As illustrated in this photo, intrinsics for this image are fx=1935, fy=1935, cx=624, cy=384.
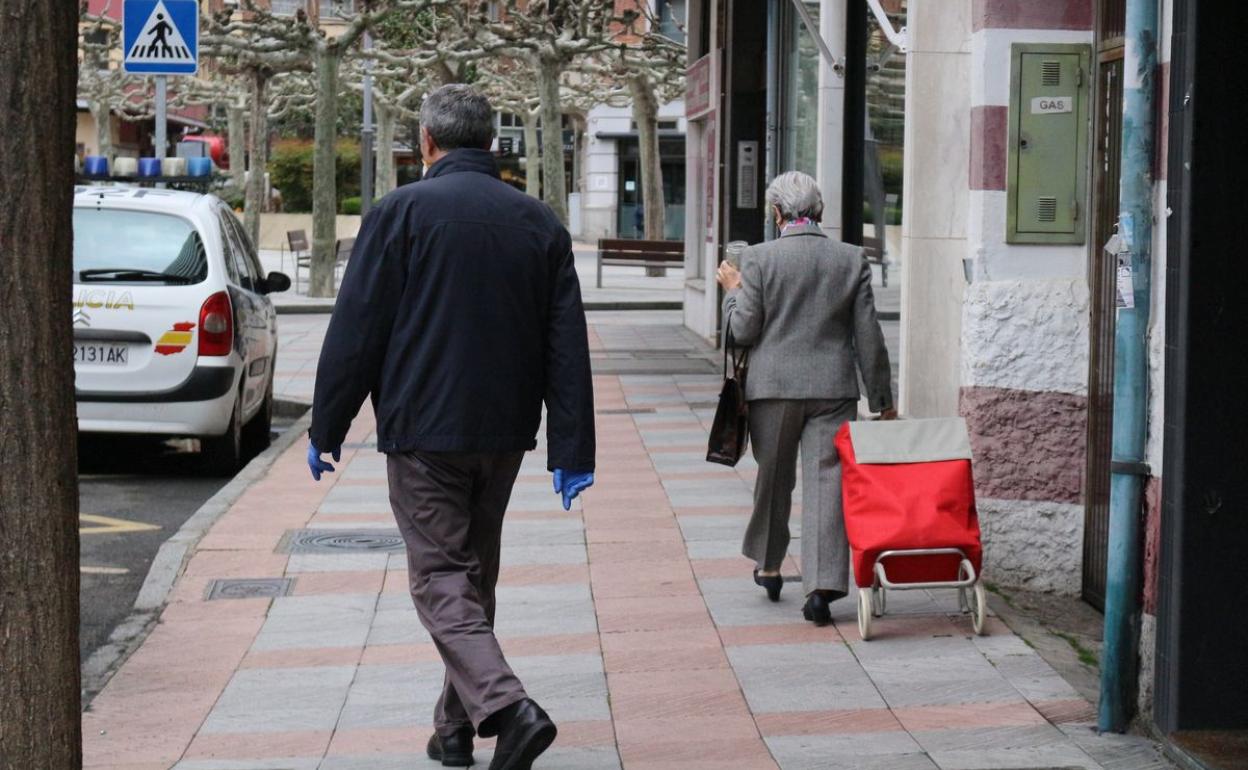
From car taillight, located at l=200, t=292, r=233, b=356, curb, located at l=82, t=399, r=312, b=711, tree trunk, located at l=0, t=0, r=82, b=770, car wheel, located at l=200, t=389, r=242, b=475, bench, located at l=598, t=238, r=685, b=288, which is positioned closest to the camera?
tree trunk, located at l=0, t=0, r=82, b=770

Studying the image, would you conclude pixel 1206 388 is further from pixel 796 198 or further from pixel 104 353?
pixel 104 353

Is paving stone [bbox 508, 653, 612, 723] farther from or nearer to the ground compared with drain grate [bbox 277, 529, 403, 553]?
nearer to the ground

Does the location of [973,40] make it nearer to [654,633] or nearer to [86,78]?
[654,633]

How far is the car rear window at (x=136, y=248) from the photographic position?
11.3 meters

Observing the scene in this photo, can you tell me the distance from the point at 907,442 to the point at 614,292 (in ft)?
84.4

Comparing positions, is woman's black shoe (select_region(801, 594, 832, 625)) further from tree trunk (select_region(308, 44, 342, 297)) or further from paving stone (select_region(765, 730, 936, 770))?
tree trunk (select_region(308, 44, 342, 297))

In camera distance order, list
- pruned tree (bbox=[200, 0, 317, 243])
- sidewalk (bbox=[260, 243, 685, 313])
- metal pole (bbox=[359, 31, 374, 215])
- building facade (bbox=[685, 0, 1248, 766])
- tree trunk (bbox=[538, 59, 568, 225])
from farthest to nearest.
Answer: metal pole (bbox=[359, 31, 374, 215]) < tree trunk (bbox=[538, 59, 568, 225]) < pruned tree (bbox=[200, 0, 317, 243]) < sidewalk (bbox=[260, 243, 685, 313]) < building facade (bbox=[685, 0, 1248, 766])

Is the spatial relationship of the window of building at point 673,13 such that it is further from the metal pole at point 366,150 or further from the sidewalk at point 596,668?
the sidewalk at point 596,668

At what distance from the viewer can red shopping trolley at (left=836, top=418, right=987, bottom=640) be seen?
678cm

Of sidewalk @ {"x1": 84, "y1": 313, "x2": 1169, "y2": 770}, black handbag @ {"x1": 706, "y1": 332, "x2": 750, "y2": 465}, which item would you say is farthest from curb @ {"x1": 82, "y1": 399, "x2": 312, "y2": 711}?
black handbag @ {"x1": 706, "y1": 332, "x2": 750, "y2": 465}

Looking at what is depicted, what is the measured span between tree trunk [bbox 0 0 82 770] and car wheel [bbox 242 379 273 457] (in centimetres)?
926

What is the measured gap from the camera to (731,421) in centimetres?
730

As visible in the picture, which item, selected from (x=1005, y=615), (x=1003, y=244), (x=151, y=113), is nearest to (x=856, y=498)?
(x=1005, y=615)

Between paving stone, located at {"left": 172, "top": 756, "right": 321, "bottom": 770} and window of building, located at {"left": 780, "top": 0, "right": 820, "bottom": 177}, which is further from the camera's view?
window of building, located at {"left": 780, "top": 0, "right": 820, "bottom": 177}
